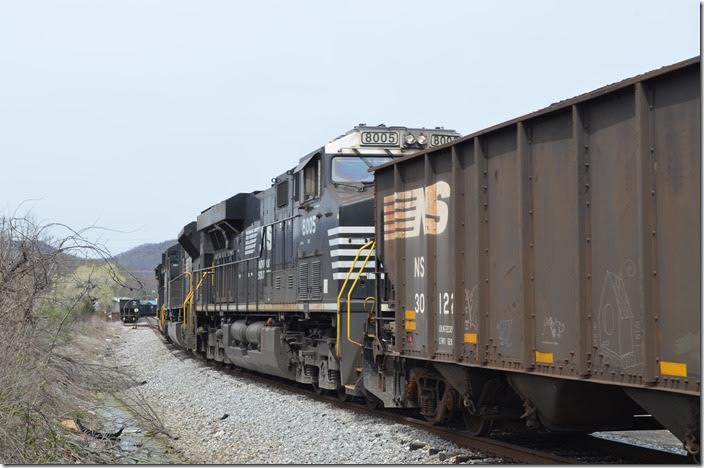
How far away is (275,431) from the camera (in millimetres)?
11523

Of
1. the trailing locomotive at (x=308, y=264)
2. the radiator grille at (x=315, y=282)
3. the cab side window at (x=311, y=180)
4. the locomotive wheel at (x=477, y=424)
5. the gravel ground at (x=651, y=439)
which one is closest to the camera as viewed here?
the gravel ground at (x=651, y=439)

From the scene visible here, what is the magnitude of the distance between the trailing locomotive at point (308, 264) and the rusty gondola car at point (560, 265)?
6.02 feet

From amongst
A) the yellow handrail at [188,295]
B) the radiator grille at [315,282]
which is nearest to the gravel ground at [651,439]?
the radiator grille at [315,282]

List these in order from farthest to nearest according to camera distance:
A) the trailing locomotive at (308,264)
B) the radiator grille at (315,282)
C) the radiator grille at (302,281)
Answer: the radiator grille at (302,281), the radiator grille at (315,282), the trailing locomotive at (308,264)

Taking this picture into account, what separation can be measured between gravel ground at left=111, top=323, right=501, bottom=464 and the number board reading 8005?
4.12 m

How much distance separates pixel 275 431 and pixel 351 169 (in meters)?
4.34

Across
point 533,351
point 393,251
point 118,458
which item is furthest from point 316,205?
point 533,351

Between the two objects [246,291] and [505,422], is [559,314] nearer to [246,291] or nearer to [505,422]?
[505,422]

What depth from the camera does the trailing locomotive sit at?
12.8 m

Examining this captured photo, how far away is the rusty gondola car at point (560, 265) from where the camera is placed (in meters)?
5.72

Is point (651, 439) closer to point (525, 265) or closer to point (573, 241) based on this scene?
point (525, 265)

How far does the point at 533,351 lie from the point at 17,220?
7.51 m

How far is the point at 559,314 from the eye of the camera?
6.94 meters

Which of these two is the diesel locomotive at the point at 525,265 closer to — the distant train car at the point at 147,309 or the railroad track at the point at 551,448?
the railroad track at the point at 551,448
